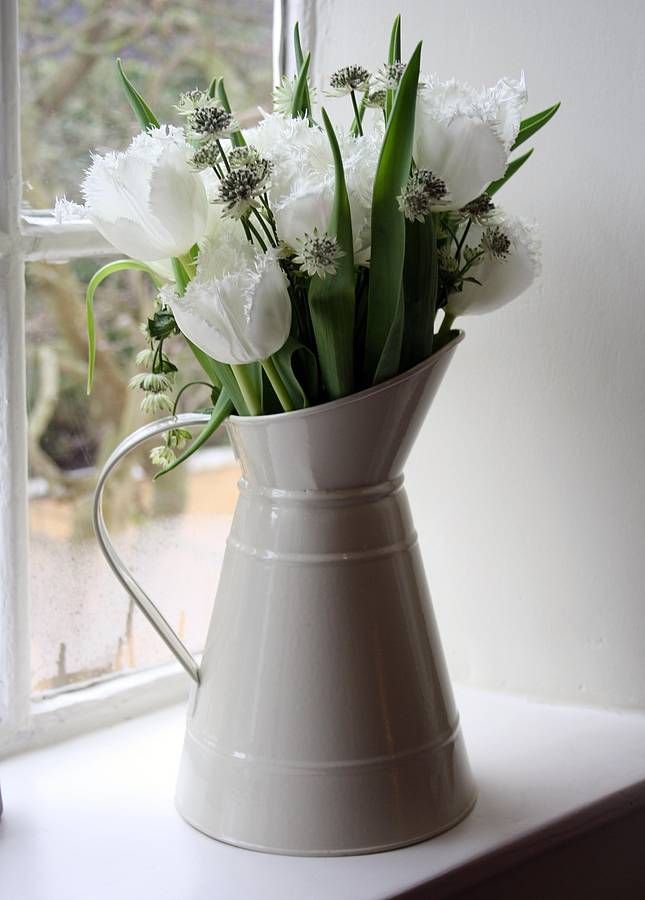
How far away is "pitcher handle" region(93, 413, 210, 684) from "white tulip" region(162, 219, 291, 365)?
0.09 m

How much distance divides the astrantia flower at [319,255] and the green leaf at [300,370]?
0.18ft

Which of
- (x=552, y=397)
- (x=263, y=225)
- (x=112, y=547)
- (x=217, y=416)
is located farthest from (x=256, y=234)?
(x=552, y=397)

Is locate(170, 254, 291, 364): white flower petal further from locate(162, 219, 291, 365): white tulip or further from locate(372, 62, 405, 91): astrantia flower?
locate(372, 62, 405, 91): astrantia flower

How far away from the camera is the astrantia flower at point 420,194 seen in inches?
22.0

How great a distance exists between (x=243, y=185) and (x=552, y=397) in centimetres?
38

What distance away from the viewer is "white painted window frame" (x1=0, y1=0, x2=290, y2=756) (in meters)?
0.75

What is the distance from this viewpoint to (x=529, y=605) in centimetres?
89

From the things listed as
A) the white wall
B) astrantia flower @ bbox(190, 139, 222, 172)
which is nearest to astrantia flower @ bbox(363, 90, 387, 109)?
astrantia flower @ bbox(190, 139, 222, 172)

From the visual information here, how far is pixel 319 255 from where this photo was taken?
55 cm

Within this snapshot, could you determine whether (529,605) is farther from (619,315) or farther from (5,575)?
(5,575)

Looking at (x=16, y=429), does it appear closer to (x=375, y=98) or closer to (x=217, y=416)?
(x=217, y=416)

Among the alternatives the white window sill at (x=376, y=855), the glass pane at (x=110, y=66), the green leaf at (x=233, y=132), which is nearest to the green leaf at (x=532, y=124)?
the green leaf at (x=233, y=132)

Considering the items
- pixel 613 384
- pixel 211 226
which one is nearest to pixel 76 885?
pixel 211 226

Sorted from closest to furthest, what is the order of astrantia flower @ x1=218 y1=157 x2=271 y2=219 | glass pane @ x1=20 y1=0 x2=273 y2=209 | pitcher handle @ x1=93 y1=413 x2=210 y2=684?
astrantia flower @ x1=218 y1=157 x2=271 y2=219 → pitcher handle @ x1=93 y1=413 x2=210 y2=684 → glass pane @ x1=20 y1=0 x2=273 y2=209
